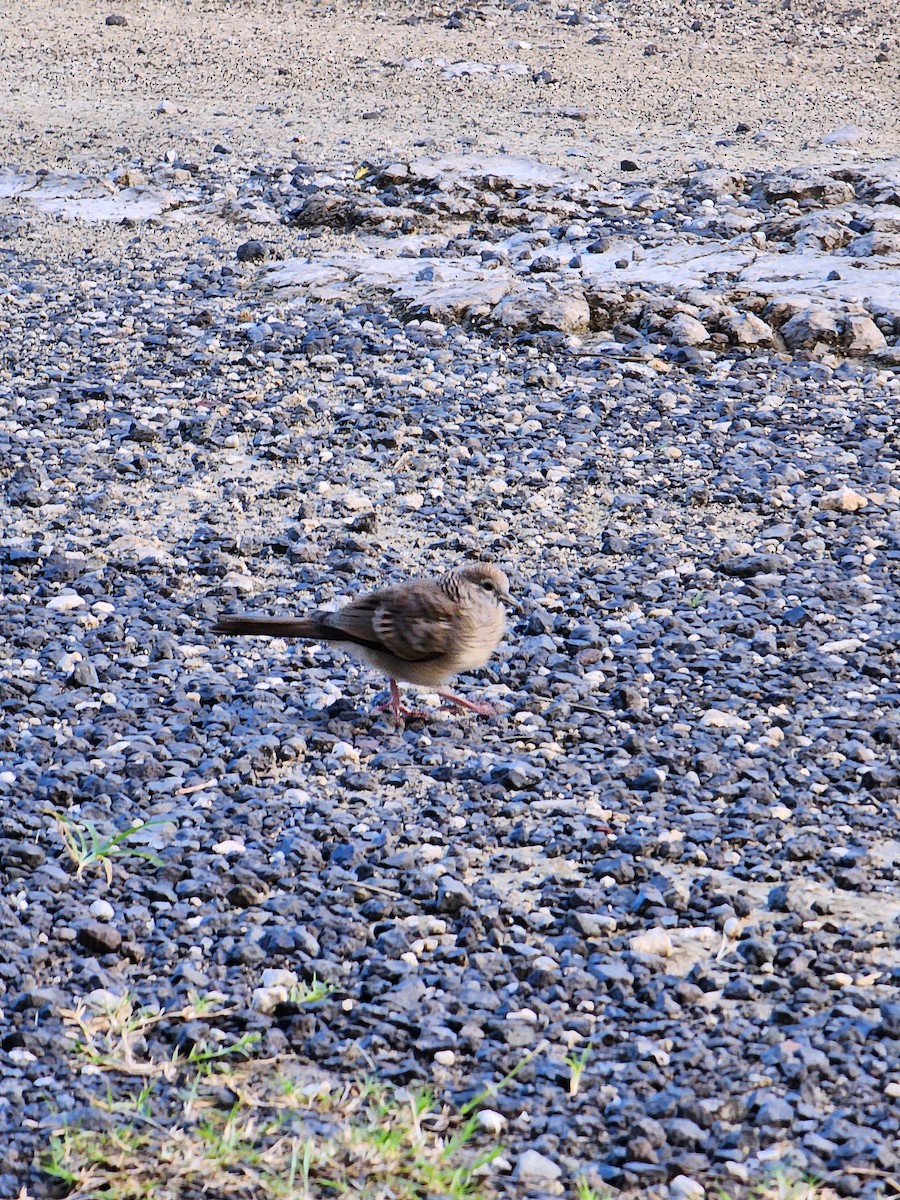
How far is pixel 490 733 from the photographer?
5117 mm

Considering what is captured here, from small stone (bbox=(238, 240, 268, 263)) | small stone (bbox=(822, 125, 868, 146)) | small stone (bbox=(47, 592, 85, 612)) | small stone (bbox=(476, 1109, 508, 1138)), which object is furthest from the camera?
small stone (bbox=(822, 125, 868, 146))

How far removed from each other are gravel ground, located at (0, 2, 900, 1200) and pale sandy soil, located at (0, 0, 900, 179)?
4244 millimetres

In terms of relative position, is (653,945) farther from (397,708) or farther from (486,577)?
(486,577)

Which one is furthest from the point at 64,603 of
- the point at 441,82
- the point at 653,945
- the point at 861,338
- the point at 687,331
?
the point at 441,82

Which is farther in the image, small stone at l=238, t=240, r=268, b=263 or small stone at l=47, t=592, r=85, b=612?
small stone at l=238, t=240, r=268, b=263

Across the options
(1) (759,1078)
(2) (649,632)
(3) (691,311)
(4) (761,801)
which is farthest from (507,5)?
(1) (759,1078)

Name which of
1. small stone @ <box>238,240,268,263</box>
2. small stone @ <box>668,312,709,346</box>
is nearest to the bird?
small stone @ <box>668,312,709,346</box>

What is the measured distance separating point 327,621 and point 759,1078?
2.42 metres

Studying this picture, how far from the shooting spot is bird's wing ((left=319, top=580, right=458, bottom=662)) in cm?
501

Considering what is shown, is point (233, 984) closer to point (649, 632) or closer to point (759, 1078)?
point (759, 1078)

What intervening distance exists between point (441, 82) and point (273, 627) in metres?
11.2

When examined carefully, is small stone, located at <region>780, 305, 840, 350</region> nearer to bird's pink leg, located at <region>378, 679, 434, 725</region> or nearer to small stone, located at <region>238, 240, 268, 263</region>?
small stone, located at <region>238, 240, 268, 263</region>

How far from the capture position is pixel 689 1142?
318 centimetres

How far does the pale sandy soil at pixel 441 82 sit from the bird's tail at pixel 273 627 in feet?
25.3
